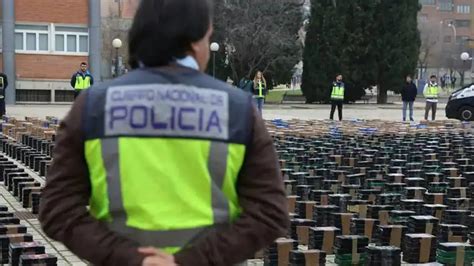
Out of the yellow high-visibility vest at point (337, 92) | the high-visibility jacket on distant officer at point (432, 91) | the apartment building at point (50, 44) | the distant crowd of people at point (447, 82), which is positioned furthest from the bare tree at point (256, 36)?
the distant crowd of people at point (447, 82)

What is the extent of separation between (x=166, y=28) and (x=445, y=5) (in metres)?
135

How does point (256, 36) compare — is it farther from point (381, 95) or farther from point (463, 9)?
point (463, 9)

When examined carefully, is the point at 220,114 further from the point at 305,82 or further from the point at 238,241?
the point at 305,82

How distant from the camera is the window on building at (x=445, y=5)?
129500 millimetres

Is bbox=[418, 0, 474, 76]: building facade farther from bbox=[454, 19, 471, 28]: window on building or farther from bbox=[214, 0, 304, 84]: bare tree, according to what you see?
bbox=[214, 0, 304, 84]: bare tree

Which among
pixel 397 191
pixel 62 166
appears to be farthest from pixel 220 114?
pixel 397 191

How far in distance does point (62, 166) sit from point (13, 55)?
125 feet

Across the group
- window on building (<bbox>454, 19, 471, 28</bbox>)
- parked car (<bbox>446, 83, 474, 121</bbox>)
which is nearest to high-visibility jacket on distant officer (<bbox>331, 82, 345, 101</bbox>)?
parked car (<bbox>446, 83, 474, 121</bbox>)

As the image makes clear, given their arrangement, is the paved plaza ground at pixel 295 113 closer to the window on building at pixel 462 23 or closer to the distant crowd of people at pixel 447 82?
the distant crowd of people at pixel 447 82

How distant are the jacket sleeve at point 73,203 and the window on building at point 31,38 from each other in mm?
38595

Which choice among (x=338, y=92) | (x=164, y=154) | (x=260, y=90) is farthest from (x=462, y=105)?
(x=164, y=154)

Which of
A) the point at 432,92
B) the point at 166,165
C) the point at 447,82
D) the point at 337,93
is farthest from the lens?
the point at 447,82

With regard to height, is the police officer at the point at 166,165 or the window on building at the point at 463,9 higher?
the window on building at the point at 463,9

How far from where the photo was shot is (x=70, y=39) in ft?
131
